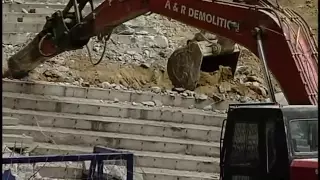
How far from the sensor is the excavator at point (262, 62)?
18.5 ft

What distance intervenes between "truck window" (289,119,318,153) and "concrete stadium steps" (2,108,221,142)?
6118 millimetres

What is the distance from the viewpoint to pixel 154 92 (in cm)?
1332

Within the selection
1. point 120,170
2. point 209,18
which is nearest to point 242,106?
point 120,170

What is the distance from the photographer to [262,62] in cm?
707

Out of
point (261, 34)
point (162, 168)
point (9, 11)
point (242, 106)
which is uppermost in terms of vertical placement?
point (9, 11)

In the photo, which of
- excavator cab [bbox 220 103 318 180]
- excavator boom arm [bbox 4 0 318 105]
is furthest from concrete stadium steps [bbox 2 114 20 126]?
excavator cab [bbox 220 103 318 180]

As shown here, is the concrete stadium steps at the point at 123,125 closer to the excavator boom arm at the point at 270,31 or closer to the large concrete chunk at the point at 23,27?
the excavator boom arm at the point at 270,31

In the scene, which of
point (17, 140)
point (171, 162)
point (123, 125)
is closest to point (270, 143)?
point (171, 162)

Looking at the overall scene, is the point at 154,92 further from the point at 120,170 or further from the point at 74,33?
the point at 120,170

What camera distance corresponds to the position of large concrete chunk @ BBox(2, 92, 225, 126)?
12266 millimetres

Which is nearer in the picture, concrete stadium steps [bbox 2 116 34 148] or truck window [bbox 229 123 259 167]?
truck window [bbox 229 123 259 167]

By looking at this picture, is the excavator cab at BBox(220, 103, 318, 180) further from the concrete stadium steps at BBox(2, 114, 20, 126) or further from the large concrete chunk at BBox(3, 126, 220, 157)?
the concrete stadium steps at BBox(2, 114, 20, 126)

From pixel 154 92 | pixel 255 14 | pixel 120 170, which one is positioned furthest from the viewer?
pixel 154 92

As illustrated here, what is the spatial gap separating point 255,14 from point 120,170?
2.14 metres
